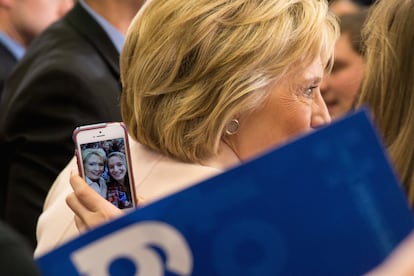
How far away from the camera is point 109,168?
2.17 metres

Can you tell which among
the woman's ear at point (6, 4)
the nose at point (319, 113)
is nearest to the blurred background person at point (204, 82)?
the nose at point (319, 113)

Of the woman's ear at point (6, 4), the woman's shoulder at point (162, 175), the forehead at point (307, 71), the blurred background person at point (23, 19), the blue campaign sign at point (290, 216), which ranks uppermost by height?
the blue campaign sign at point (290, 216)

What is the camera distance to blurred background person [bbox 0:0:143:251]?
10.9 ft

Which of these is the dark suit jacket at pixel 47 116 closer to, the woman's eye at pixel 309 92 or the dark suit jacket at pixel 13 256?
the woman's eye at pixel 309 92

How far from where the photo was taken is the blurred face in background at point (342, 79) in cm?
404

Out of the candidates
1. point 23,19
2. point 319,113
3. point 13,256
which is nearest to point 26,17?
point 23,19

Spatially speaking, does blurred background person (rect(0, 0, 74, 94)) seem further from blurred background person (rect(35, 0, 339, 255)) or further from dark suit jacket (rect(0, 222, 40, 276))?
dark suit jacket (rect(0, 222, 40, 276))

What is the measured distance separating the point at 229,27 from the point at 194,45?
0.09m

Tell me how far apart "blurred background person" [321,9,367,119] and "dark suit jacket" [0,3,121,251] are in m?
0.95

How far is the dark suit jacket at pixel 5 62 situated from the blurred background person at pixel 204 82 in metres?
2.45

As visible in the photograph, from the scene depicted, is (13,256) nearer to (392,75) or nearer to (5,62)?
(392,75)

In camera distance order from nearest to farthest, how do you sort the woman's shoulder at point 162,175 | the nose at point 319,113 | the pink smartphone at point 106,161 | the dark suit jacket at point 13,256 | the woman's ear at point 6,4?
the dark suit jacket at point 13,256
the pink smartphone at point 106,161
the woman's shoulder at point 162,175
the nose at point 319,113
the woman's ear at point 6,4

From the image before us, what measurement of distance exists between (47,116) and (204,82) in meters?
1.11

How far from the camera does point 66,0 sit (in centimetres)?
613
